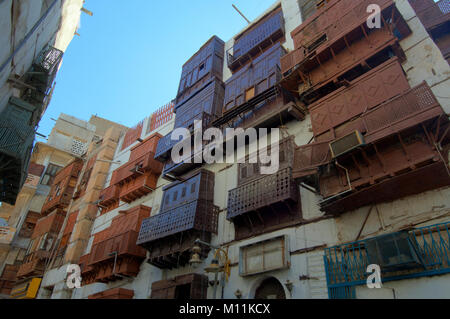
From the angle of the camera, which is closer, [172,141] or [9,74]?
[9,74]

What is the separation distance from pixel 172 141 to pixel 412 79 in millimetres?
14077

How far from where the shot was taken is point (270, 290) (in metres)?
12.1

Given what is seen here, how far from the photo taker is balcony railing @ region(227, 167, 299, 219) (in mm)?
12461

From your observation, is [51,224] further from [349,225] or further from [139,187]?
[349,225]

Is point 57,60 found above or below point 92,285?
above

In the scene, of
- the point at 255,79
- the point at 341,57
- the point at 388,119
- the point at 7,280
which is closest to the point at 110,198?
the point at 255,79

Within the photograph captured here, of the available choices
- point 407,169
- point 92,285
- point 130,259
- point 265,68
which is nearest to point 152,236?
point 130,259

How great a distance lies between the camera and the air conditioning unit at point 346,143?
943cm

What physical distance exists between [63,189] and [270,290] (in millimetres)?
27432

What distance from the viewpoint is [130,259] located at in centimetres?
1847
